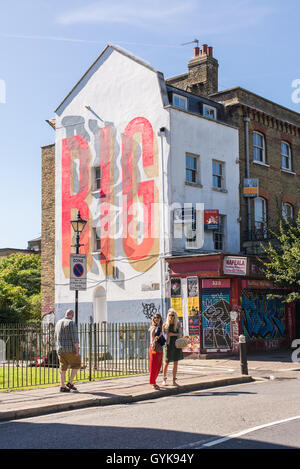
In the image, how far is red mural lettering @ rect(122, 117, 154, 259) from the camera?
81.3ft

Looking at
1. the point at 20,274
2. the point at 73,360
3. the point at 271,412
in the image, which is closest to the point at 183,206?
the point at 73,360

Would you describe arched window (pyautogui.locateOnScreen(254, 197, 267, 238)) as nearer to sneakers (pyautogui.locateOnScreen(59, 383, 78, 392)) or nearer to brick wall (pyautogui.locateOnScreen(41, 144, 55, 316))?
brick wall (pyautogui.locateOnScreen(41, 144, 55, 316))

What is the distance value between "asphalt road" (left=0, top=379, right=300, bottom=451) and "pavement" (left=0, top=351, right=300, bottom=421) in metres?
0.35

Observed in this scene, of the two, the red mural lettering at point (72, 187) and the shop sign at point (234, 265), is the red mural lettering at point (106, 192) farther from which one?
the shop sign at point (234, 265)

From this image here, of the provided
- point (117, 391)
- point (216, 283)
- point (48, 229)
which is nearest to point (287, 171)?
point (216, 283)

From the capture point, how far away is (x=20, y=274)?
59.1 meters

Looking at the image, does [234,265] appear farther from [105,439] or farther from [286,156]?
[105,439]

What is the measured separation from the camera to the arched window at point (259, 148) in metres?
28.4

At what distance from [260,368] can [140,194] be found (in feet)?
32.4

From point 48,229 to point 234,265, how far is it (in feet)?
40.2

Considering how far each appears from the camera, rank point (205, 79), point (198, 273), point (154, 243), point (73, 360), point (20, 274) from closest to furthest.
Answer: point (73, 360), point (198, 273), point (154, 243), point (205, 79), point (20, 274)

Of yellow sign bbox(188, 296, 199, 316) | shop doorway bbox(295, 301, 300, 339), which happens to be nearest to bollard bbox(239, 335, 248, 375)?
yellow sign bbox(188, 296, 199, 316)
